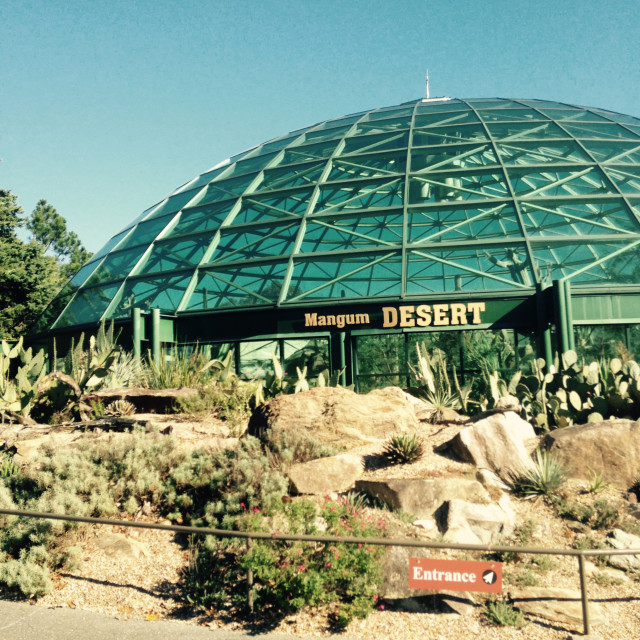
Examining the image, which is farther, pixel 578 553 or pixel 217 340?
pixel 217 340

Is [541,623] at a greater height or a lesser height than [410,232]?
lesser

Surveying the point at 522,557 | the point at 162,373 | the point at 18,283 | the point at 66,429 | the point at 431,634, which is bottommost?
the point at 431,634

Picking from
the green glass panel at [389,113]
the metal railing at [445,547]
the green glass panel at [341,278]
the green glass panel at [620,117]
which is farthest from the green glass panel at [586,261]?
the green glass panel at [389,113]

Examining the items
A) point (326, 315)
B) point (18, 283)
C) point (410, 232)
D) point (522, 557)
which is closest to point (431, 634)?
point (522, 557)

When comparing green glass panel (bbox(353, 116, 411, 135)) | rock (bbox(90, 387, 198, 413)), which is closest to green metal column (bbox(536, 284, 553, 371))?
rock (bbox(90, 387, 198, 413))

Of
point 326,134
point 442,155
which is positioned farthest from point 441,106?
point 442,155

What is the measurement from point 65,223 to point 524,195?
2075 inches

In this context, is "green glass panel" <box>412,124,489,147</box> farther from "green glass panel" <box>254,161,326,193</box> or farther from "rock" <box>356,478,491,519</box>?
"rock" <box>356,478,491,519</box>

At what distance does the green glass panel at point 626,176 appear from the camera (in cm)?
1966

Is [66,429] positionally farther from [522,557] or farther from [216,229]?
[216,229]

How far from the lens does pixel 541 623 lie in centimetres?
590

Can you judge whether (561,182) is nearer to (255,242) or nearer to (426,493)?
(255,242)

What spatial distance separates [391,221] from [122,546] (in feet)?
62.6

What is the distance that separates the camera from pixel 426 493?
7.54 meters
